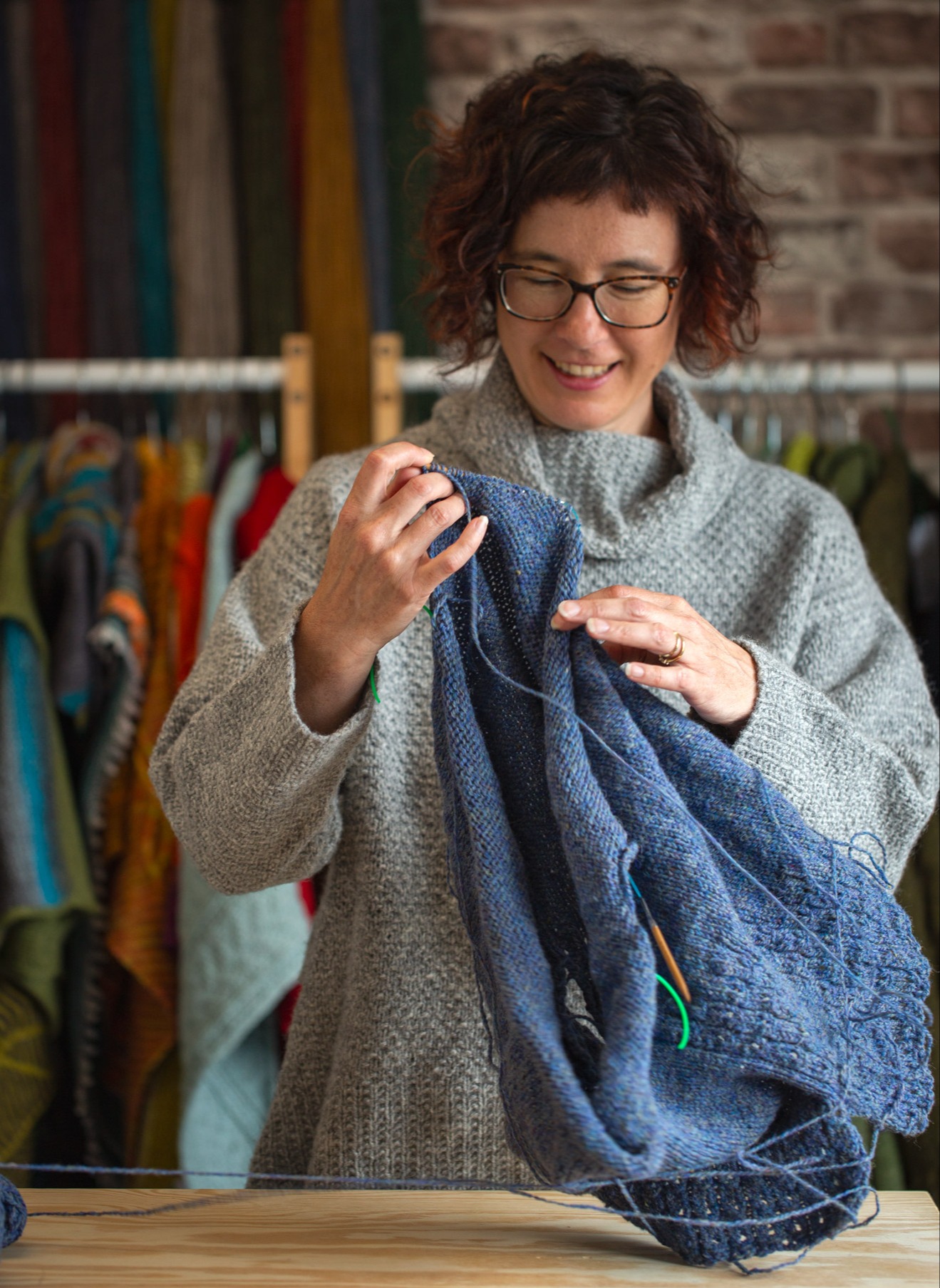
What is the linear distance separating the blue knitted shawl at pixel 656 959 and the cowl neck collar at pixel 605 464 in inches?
9.6

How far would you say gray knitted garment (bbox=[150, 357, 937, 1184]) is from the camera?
0.90 metres

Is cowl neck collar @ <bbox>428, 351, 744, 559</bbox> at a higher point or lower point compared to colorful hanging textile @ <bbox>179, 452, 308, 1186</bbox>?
higher

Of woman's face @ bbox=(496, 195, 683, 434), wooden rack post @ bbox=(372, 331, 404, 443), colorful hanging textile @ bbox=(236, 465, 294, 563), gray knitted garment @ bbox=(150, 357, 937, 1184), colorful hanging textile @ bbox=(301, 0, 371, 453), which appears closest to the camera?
gray knitted garment @ bbox=(150, 357, 937, 1184)

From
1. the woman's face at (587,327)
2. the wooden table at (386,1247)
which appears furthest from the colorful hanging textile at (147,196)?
the wooden table at (386,1247)

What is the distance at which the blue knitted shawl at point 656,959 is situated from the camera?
688 mm

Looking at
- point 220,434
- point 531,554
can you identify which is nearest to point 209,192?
point 220,434

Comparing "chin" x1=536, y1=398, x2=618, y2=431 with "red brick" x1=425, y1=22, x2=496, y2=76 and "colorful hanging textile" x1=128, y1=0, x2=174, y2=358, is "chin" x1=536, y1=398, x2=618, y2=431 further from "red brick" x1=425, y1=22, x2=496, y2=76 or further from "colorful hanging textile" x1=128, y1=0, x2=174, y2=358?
"red brick" x1=425, y1=22, x2=496, y2=76

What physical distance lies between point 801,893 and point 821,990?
0.06m

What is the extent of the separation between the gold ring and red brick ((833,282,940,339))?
1373 millimetres

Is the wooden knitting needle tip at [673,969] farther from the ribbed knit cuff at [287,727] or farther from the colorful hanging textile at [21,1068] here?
the colorful hanging textile at [21,1068]

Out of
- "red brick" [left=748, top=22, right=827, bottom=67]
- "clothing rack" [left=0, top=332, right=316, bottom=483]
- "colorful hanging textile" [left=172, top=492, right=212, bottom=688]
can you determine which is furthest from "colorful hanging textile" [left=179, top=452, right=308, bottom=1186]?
"red brick" [left=748, top=22, right=827, bottom=67]

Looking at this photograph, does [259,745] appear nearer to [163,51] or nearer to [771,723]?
[771,723]

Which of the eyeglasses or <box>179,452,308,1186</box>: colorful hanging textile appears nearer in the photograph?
the eyeglasses

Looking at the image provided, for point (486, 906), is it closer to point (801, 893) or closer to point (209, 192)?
point (801, 893)
